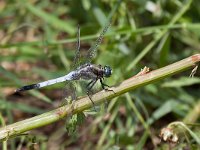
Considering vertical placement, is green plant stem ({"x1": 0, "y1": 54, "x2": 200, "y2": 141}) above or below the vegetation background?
below

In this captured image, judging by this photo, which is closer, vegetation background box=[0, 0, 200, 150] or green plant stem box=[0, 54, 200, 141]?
green plant stem box=[0, 54, 200, 141]

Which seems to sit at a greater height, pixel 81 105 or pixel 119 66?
pixel 119 66

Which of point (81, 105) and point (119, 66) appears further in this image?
point (119, 66)

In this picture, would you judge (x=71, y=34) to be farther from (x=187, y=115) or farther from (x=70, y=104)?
(x=70, y=104)

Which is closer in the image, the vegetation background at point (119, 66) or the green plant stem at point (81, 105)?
Answer: the green plant stem at point (81, 105)

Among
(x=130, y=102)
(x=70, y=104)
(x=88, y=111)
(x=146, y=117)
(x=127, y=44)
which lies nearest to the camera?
(x=70, y=104)

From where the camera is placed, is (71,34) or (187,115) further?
(71,34)

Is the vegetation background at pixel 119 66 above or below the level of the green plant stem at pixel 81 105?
above

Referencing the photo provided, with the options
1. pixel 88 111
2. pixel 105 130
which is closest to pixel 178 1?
pixel 105 130
